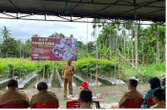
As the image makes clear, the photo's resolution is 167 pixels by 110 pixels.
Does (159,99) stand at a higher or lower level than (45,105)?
higher

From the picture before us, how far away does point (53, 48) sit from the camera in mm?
7277

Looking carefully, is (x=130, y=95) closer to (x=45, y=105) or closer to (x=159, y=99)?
(x=159, y=99)

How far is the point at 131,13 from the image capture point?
24.2 feet

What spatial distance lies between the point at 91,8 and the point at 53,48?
1938mm

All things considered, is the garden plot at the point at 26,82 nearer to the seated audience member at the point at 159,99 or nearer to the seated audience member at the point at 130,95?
the seated audience member at the point at 130,95

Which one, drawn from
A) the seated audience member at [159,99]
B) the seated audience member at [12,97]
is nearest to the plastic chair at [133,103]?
the seated audience member at [159,99]

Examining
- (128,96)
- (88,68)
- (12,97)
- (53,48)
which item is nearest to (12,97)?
(12,97)

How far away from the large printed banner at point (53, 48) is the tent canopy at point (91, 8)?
2.97 ft

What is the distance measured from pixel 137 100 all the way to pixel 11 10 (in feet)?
17.0

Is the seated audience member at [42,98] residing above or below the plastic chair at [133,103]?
above

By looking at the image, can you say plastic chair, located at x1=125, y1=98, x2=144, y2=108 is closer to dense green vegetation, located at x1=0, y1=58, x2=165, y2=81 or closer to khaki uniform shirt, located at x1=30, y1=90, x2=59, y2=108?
Result: khaki uniform shirt, located at x1=30, y1=90, x2=59, y2=108

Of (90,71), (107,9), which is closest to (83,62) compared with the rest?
(90,71)

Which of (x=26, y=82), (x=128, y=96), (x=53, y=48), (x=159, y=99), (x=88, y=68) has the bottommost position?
(x=26, y=82)

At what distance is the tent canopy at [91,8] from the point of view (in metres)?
5.89
